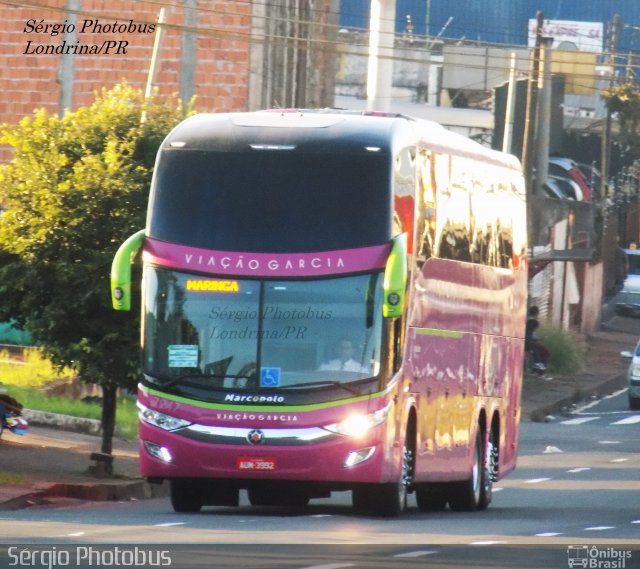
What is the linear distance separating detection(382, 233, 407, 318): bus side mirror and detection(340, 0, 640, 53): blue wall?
7386 cm

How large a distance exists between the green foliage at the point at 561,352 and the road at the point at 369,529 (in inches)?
809

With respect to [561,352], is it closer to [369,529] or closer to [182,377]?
[182,377]

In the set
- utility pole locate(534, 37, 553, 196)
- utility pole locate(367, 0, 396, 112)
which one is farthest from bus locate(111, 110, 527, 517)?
utility pole locate(534, 37, 553, 196)

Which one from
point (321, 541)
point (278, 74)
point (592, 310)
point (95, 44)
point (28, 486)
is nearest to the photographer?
point (321, 541)

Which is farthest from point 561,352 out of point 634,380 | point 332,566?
point 332,566

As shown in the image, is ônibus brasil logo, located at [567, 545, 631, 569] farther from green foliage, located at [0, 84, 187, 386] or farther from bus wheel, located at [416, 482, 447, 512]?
green foliage, located at [0, 84, 187, 386]

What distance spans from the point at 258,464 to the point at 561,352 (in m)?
30.1

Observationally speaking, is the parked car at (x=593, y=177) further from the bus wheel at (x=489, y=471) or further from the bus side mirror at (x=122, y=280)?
the bus side mirror at (x=122, y=280)

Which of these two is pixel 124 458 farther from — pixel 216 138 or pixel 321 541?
pixel 321 541

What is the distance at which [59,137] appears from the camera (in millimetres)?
20750

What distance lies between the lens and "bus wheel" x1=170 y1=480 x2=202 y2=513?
17041 mm

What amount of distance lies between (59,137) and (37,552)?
32.2ft

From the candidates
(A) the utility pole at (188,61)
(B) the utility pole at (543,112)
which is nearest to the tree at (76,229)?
(A) the utility pole at (188,61)

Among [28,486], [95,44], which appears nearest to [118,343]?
[28,486]
